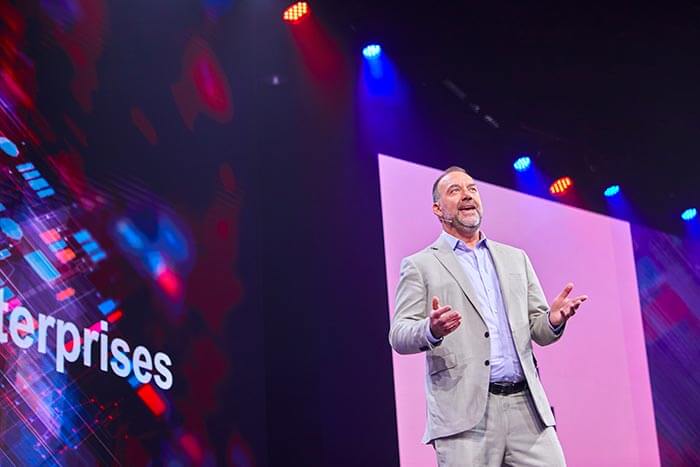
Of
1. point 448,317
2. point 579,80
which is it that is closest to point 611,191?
point 579,80

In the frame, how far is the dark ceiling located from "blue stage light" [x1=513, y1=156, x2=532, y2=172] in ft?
0.25

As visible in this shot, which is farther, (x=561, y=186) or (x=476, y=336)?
(x=561, y=186)

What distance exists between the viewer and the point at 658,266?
5730 mm

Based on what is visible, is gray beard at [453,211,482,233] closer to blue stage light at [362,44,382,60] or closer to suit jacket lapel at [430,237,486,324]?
suit jacket lapel at [430,237,486,324]

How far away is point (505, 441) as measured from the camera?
256 centimetres

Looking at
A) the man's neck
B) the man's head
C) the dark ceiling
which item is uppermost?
the dark ceiling

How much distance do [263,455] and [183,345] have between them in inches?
29.1

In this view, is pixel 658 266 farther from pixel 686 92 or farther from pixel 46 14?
pixel 46 14

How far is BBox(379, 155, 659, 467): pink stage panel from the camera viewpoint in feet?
15.5

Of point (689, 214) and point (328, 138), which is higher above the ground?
point (328, 138)

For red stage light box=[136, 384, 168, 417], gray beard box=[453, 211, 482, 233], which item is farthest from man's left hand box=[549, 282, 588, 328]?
red stage light box=[136, 384, 168, 417]

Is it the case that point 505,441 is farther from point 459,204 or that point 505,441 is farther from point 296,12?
point 296,12

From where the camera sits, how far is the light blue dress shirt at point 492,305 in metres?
2.62

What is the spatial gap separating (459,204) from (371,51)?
8.21ft
